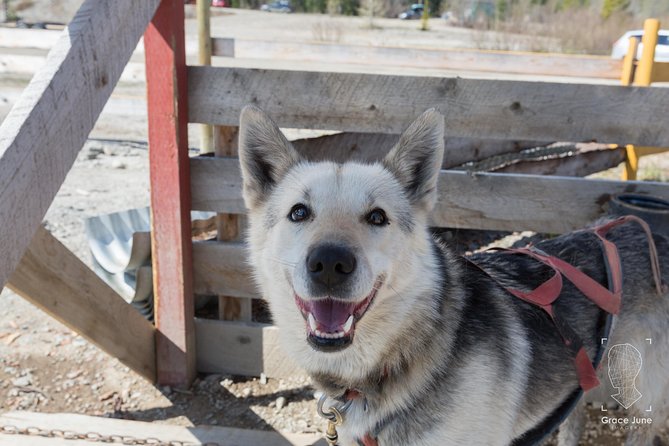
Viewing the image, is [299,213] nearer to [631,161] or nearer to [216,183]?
[216,183]

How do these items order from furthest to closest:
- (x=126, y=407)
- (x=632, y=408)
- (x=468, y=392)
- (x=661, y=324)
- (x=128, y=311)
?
(x=126, y=407) < (x=128, y=311) < (x=632, y=408) < (x=661, y=324) < (x=468, y=392)

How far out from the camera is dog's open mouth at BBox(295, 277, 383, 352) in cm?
192

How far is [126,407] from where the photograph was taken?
3.55 meters

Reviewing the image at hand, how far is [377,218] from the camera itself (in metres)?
2.24

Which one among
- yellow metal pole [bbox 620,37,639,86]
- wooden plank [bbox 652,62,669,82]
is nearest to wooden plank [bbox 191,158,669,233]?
wooden plank [bbox 652,62,669,82]

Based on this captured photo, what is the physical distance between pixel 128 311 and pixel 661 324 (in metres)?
2.83

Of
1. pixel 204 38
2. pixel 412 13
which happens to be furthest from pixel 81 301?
pixel 412 13

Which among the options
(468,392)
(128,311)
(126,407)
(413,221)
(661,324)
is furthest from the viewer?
(126,407)

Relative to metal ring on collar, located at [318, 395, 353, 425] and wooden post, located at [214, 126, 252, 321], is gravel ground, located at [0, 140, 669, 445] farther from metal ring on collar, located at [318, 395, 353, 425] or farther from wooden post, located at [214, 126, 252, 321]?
metal ring on collar, located at [318, 395, 353, 425]

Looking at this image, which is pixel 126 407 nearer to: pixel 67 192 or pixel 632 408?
pixel 632 408

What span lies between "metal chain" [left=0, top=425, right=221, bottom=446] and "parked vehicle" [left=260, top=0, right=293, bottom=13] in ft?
158

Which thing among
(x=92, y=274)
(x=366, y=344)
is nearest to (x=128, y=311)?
(x=92, y=274)

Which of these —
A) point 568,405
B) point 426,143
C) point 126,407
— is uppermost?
point 426,143

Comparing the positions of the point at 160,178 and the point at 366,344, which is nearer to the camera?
the point at 366,344
